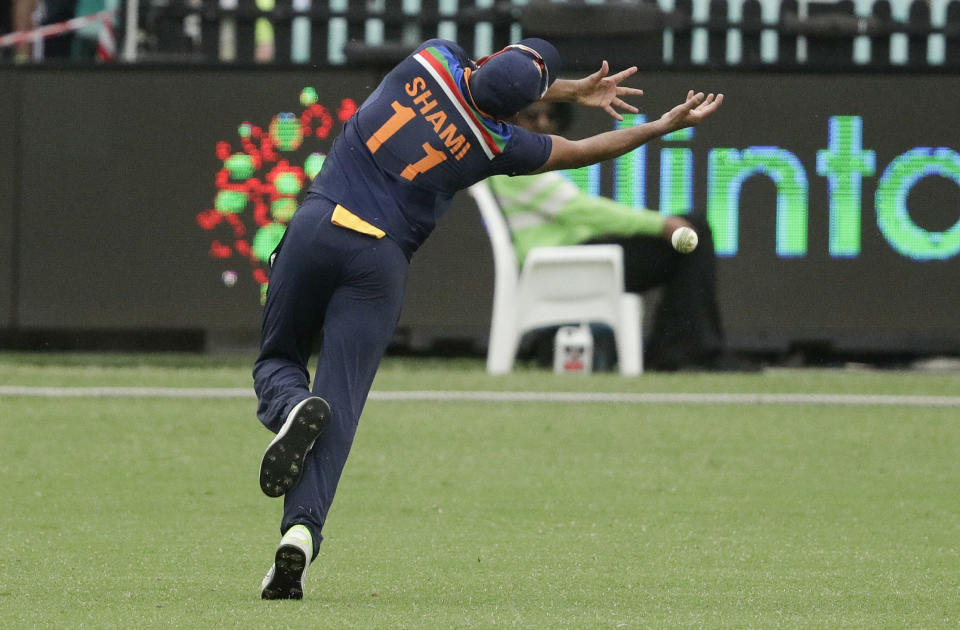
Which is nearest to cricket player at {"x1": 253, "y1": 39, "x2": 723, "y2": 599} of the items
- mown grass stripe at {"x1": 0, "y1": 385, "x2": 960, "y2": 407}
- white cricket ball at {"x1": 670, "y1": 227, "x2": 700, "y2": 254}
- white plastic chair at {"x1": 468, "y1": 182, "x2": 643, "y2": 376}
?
white cricket ball at {"x1": 670, "y1": 227, "x2": 700, "y2": 254}

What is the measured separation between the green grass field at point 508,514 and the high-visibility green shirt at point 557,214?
1153mm

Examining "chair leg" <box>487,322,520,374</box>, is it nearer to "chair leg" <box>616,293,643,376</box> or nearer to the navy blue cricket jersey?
"chair leg" <box>616,293,643,376</box>

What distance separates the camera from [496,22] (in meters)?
13.1

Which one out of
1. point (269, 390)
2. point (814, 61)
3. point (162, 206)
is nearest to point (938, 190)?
point (814, 61)

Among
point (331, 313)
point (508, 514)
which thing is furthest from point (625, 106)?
point (508, 514)

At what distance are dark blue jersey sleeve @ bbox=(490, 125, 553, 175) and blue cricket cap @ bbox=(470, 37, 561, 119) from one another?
10cm

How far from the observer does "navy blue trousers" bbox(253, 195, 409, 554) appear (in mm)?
5387

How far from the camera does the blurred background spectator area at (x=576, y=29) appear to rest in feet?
43.1

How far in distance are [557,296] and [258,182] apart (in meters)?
2.20

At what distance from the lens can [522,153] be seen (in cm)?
560

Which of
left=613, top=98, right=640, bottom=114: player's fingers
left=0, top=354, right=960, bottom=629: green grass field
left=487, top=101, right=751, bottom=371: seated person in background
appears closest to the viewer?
left=0, top=354, right=960, bottom=629: green grass field

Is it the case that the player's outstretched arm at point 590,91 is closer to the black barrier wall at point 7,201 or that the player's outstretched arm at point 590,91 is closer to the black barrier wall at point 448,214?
the black barrier wall at point 448,214

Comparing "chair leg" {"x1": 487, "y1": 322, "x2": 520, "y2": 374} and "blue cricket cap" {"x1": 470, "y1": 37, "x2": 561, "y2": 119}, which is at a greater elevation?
"blue cricket cap" {"x1": 470, "y1": 37, "x2": 561, "y2": 119}

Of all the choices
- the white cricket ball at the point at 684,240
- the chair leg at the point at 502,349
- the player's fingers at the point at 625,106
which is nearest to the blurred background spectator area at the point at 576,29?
the chair leg at the point at 502,349
